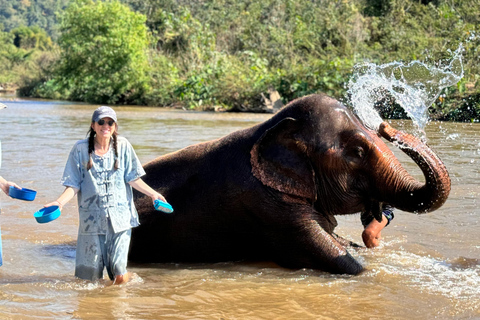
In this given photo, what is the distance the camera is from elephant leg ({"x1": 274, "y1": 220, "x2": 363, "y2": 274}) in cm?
523

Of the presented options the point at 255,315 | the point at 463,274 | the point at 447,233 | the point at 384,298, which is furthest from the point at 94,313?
the point at 447,233

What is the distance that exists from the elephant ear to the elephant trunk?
610 mm

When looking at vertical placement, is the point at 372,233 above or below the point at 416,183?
below

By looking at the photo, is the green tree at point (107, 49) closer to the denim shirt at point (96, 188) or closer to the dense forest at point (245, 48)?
the dense forest at point (245, 48)

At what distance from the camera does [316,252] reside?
5.28 metres

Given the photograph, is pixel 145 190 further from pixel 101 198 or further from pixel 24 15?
pixel 24 15

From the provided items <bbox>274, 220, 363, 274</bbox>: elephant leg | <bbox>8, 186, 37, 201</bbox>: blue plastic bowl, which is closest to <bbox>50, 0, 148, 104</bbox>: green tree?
<bbox>274, 220, 363, 274</bbox>: elephant leg

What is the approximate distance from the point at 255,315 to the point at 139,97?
34.5 m

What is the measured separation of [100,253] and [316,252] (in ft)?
5.33

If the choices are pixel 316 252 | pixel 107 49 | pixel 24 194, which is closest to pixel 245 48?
pixel 107 49

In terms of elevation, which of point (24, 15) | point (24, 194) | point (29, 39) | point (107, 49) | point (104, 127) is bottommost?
point (29, 39)

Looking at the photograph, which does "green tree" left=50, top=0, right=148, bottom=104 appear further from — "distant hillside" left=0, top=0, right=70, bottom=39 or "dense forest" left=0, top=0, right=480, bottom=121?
"distant hillside" left=0, top=0, right=70, bottom=39

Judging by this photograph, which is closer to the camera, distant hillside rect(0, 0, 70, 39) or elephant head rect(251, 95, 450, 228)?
elephant head rect(251, 95, 450, 228)

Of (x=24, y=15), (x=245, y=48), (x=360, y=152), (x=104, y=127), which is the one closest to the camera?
(x=104, y=127)
